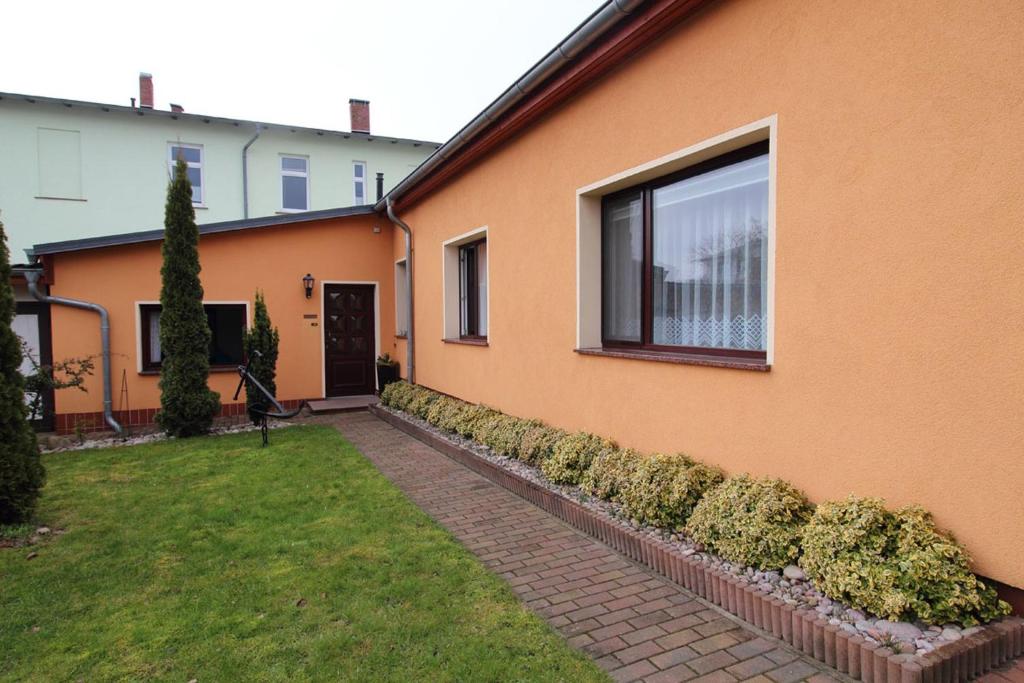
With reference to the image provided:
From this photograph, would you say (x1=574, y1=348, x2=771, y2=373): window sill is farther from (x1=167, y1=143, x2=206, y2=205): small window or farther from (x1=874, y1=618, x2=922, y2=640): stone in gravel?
(x1=167, y1=143, x2=206, y2=205): small window

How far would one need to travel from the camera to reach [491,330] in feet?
24.3

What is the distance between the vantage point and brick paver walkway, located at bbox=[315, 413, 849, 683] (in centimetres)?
262

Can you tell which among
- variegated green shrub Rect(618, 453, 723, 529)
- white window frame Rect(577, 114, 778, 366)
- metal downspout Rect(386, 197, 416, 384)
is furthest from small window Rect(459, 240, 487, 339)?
variegated green shrub Rect(618, 453, 723, 529)

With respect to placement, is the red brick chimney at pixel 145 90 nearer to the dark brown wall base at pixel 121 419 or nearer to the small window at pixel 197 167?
the small window at pixel 197 167

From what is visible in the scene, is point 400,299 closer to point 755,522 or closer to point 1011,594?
point 755,522

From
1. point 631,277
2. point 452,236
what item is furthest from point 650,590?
point 452,236

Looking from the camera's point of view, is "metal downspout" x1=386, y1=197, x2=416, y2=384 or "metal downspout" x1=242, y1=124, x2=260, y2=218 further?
"metal downspout" x1=242, y1=124, x2=260, y2=218

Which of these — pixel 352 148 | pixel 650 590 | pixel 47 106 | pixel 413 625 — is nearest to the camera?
pixel 413 625

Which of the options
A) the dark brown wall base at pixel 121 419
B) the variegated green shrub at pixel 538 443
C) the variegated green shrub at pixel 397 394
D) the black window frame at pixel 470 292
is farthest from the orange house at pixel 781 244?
the dark brown wall base at pixel 121 419

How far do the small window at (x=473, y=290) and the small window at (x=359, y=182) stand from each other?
35.9ft

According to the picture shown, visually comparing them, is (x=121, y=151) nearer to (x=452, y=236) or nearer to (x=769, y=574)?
(x=452, y=236)

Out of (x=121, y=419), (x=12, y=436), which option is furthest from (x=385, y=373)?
(x=12, y=436)

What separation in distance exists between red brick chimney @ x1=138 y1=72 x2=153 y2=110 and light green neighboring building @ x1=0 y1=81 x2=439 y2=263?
281 centimetres

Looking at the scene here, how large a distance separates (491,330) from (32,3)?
30.4 ft
